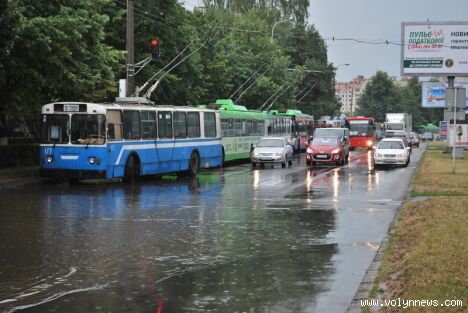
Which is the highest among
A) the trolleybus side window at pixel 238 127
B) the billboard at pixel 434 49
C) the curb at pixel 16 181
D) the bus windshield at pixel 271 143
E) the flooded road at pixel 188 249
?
the billboard at pixel 434 49

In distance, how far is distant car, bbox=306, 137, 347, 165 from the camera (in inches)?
1465

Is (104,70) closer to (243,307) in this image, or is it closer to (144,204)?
(144,204)

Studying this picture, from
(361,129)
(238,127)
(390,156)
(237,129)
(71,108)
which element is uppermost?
(71,108)

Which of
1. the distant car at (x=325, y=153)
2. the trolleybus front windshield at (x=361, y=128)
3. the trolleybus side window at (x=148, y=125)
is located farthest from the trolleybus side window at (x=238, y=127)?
the trolleybus front windshield at (x=361, y=128)

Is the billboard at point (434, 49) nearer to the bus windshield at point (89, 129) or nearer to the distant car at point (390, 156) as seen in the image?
the distant car at point (390, 156)

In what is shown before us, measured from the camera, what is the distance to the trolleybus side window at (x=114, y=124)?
2425 cm

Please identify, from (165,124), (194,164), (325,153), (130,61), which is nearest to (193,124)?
(194,164)

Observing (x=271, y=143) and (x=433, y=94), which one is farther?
(x=433, y=94)

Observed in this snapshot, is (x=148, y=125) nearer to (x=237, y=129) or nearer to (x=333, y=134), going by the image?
(x=237, y=129)

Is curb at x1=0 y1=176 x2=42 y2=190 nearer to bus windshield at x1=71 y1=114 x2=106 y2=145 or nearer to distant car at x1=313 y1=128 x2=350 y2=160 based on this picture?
bus windshield at x1=71 y1=114 x2=106 y2=145

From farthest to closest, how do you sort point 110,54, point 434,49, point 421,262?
point 434,49, point 110,54, point 421,262

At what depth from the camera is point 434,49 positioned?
48812mm

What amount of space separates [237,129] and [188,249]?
30578 millimetres

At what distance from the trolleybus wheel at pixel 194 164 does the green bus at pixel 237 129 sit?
611cm
